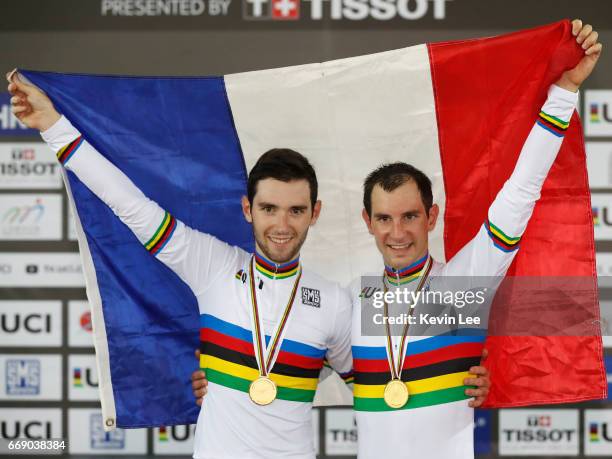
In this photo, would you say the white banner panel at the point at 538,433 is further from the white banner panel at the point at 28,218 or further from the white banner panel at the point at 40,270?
the white banner panel at the point at 28,218

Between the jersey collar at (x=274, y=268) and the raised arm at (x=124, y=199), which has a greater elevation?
the raised arm at (x=124, y=199)

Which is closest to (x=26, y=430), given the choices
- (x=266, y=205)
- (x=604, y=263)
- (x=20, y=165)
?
(x=20, y=165)

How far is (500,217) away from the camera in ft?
7.02

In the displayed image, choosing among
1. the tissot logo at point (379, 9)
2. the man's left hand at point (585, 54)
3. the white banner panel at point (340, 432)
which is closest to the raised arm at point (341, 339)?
the man's left hand at point (585, 54)

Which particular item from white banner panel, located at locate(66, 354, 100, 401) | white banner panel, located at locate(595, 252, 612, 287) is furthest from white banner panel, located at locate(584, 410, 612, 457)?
white banner panel, located at locate(66, 354, 100, 401)

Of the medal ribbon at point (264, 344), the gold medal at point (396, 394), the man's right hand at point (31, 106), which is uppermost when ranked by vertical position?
the man's right hand at point (31, 106)

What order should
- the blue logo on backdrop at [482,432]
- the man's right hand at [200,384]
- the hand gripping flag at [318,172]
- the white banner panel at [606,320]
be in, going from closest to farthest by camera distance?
the man's right hand at [200,384] → the hand gripping flag at [318,172] → the white banner panel at [606,320] → the blue logo on backdrop at [482,432]

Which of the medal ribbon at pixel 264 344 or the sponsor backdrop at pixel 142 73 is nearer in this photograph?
the medal ribbon at pixel 264 344

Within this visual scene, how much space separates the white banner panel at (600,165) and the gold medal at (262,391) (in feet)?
6.15

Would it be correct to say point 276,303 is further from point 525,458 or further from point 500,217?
point 525,458

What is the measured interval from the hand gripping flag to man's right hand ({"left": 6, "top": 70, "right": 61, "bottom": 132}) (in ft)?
0.24

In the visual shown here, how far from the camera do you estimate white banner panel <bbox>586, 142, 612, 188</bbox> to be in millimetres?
3283

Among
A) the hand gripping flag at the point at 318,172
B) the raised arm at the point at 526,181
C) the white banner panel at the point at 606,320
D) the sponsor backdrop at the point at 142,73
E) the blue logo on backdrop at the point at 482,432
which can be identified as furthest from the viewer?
the blue logo on backdrop at the point at 482,432

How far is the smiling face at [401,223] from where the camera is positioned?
7.32ft
